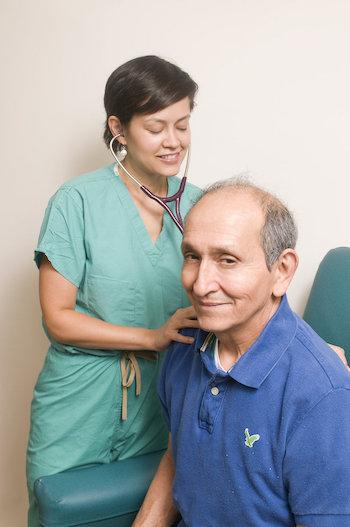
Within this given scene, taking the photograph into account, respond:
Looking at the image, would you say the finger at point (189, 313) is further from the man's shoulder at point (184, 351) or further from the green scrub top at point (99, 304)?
the green scrub top at point (99, 304)

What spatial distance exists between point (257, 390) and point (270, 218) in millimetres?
284

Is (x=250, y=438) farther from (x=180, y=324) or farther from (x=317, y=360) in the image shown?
(x=180, y=324)

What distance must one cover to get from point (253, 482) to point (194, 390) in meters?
0.20

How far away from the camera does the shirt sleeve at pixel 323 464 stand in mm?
982

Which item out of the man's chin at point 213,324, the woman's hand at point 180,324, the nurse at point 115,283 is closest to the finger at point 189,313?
the woman's hand at point 180,324

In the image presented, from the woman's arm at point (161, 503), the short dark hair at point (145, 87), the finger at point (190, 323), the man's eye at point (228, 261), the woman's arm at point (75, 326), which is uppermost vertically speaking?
the short dark hair at point (145, 87)

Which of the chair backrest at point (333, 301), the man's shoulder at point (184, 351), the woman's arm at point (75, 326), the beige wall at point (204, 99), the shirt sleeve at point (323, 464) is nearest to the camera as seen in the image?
the shirt sleeve at point (323, 464)

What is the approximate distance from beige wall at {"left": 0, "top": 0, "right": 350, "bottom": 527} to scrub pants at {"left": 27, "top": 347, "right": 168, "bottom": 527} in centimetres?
62

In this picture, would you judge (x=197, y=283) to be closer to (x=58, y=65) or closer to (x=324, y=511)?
(x=324, y=511)

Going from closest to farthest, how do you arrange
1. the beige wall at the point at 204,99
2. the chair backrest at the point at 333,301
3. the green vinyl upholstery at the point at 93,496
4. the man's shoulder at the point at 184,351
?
the man's shoulder at the point at 184,351 → the green vinyl upholstery at the point at 93,496 → the chair backrest at the point at 333,301 → the beige wall at the point at 204,99

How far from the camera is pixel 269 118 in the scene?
6.28 ft

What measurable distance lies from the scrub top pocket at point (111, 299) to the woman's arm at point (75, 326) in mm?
48

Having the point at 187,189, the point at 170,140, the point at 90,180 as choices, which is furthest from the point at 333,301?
the point at 90,180

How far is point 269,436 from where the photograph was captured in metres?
1.08
